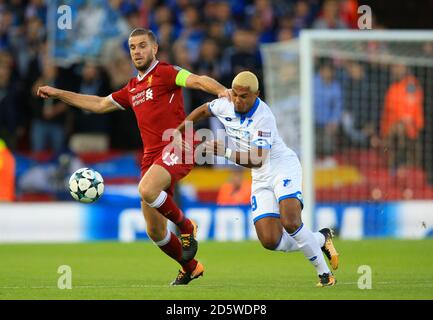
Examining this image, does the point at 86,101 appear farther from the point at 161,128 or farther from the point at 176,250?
the point at 176,250

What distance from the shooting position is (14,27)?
20203mm

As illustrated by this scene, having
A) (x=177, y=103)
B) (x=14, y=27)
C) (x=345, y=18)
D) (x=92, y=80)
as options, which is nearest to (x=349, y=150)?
(x=345, y=18)

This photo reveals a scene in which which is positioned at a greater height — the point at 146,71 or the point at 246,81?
the point at 146,71

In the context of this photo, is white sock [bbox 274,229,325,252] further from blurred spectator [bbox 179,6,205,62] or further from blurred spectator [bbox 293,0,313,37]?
blurred spectator [bbox 293,0,313,37]

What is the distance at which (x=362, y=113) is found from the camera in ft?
66.7

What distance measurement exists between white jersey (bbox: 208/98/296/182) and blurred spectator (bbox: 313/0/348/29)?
11.1 meters

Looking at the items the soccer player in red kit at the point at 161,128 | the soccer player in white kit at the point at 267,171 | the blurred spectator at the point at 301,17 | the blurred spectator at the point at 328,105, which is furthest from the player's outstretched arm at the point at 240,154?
the blurred spectator at the point at 301,17

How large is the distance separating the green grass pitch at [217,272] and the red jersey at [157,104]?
1559 millimetres

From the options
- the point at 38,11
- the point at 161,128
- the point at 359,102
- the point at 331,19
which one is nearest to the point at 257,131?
the point at 161,128

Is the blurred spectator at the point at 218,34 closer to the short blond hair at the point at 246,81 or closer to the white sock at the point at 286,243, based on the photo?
the white sock at the point at 286,243

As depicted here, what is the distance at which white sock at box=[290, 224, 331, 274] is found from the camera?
10.3 m

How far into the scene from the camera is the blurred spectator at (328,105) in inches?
766

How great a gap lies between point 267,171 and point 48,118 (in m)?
9.19
